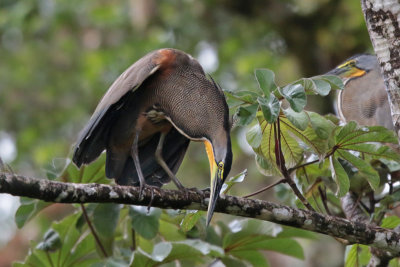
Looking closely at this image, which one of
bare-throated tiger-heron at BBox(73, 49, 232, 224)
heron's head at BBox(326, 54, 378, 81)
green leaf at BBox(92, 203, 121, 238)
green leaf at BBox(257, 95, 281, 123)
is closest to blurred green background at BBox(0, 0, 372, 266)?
heron's head at BBox(326, 54, 378, 81)

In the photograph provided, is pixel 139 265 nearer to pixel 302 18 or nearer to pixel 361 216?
pixel 361 216

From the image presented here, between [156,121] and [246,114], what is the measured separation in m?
1.07

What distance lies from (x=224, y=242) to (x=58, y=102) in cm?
778

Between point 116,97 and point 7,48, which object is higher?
point 116,97

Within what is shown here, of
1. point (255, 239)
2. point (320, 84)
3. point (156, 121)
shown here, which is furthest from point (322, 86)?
point (156, 121)

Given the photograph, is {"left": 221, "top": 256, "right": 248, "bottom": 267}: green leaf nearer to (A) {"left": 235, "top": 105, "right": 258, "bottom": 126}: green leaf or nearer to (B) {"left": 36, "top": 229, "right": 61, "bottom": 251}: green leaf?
(B) {"left": 36, "top": 229, "right": 61, "bottom": 251}: green leaf

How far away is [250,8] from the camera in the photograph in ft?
25.7

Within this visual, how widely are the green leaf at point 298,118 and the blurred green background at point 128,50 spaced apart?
4330 mm

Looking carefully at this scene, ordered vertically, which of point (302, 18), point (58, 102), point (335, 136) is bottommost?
point (58, 102)

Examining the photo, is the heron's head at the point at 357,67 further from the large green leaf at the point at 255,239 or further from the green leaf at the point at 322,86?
the green leaf at the point at 322,86

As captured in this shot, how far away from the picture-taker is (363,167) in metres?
2.76

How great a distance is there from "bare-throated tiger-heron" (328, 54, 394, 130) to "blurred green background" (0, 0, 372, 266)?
2604 millimetres

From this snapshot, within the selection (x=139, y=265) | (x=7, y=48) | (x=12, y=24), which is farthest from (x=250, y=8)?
(x=139, y=265)

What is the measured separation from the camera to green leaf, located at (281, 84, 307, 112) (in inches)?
95.3
